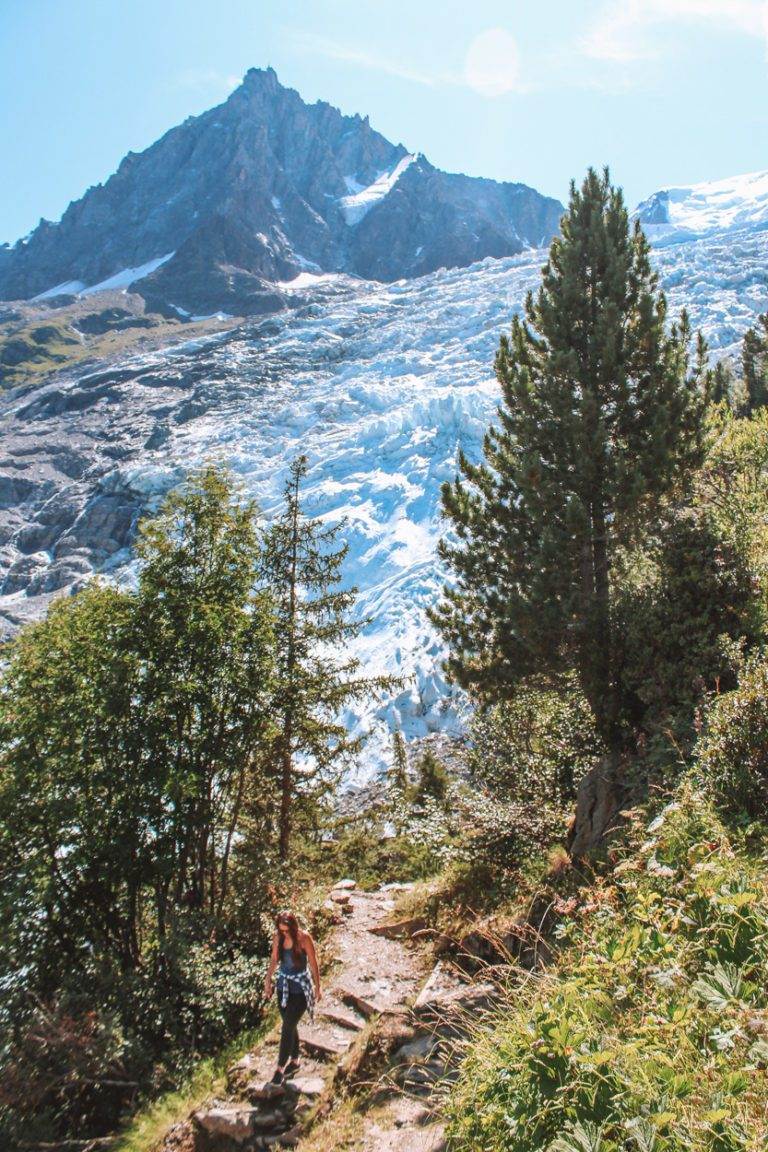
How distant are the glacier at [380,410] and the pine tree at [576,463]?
1933 centimetres

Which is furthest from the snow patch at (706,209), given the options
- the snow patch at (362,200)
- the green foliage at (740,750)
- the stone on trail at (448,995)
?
the stone on trail at (448,995)

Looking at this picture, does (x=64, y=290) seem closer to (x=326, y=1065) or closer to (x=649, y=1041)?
(x=326, y=1065)

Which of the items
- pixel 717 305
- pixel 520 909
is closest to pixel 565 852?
pixel 520 909

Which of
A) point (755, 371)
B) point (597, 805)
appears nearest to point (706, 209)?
point (755, 371)

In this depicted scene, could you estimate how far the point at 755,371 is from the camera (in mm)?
32562

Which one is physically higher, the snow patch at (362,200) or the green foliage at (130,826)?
the snow patch at (362,200)

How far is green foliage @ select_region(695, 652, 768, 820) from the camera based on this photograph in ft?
15.3

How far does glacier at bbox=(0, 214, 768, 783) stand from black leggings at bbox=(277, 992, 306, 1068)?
22026mm

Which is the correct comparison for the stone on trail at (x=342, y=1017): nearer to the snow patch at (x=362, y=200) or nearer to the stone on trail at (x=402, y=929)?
the stone on trail at (x=402, y=929)

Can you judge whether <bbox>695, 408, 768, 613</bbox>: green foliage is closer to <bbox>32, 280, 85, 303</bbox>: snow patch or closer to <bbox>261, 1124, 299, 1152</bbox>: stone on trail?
<bbox>261, 1124, 299, 1152</bbox>: stone on trail

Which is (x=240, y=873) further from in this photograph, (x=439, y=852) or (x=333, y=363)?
(x=333, y=363)

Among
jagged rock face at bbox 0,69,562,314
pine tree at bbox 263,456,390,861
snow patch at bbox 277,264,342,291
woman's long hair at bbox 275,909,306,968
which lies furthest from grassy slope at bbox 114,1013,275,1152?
snow patch at bbox 277,264,342,291

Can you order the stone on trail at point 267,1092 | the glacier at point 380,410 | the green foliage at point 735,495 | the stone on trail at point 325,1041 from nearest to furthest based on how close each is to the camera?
the stone on trail at point 267,1092 → the stone on trail at point 325,1041 → the green foliage at point 735,495 → the glacier at point 380,410

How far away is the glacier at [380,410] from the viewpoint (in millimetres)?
42125
